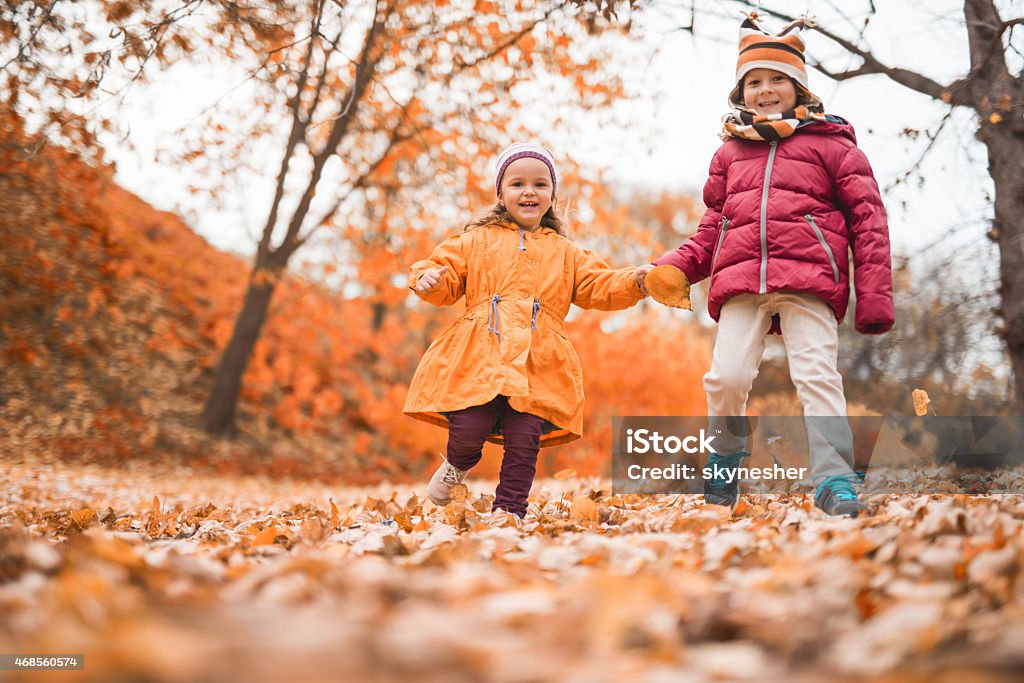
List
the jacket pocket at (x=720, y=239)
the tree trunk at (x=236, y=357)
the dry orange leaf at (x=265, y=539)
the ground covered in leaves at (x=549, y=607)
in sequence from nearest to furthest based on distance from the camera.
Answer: the ground covered in leaves at (x=549, y=607) < the dry orange leaf at (x=265, y=539) < the jacket pocket at (x=720, y=239) < the tree trunk at (x=236, y=357)

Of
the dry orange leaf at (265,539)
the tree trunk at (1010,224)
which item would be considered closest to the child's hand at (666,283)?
the dry orange leaf at (265,539)

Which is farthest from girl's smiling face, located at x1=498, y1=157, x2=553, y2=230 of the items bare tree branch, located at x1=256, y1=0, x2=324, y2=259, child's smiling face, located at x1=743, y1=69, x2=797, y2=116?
bare tree branch, located at x1=256, y1=0, x2=324, y2=259

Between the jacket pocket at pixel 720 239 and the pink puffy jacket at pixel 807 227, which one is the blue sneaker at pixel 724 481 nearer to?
the pink puffy jacket at pixel 807 227

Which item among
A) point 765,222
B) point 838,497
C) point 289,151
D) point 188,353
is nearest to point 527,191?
point 765,222

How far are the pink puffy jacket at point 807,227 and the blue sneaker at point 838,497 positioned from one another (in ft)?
1.86

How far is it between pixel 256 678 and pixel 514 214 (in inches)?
103

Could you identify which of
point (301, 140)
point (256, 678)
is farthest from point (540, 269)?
point (301, 140)

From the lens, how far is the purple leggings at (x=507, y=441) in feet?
9.53

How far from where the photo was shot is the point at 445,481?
125 inches

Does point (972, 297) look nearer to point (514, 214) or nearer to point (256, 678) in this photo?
point (514, 214)

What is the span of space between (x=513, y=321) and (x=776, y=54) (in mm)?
1540

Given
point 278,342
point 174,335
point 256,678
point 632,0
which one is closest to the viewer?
point 256,678

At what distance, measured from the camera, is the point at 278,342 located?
12.3m

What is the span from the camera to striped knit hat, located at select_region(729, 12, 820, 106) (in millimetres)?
2941
